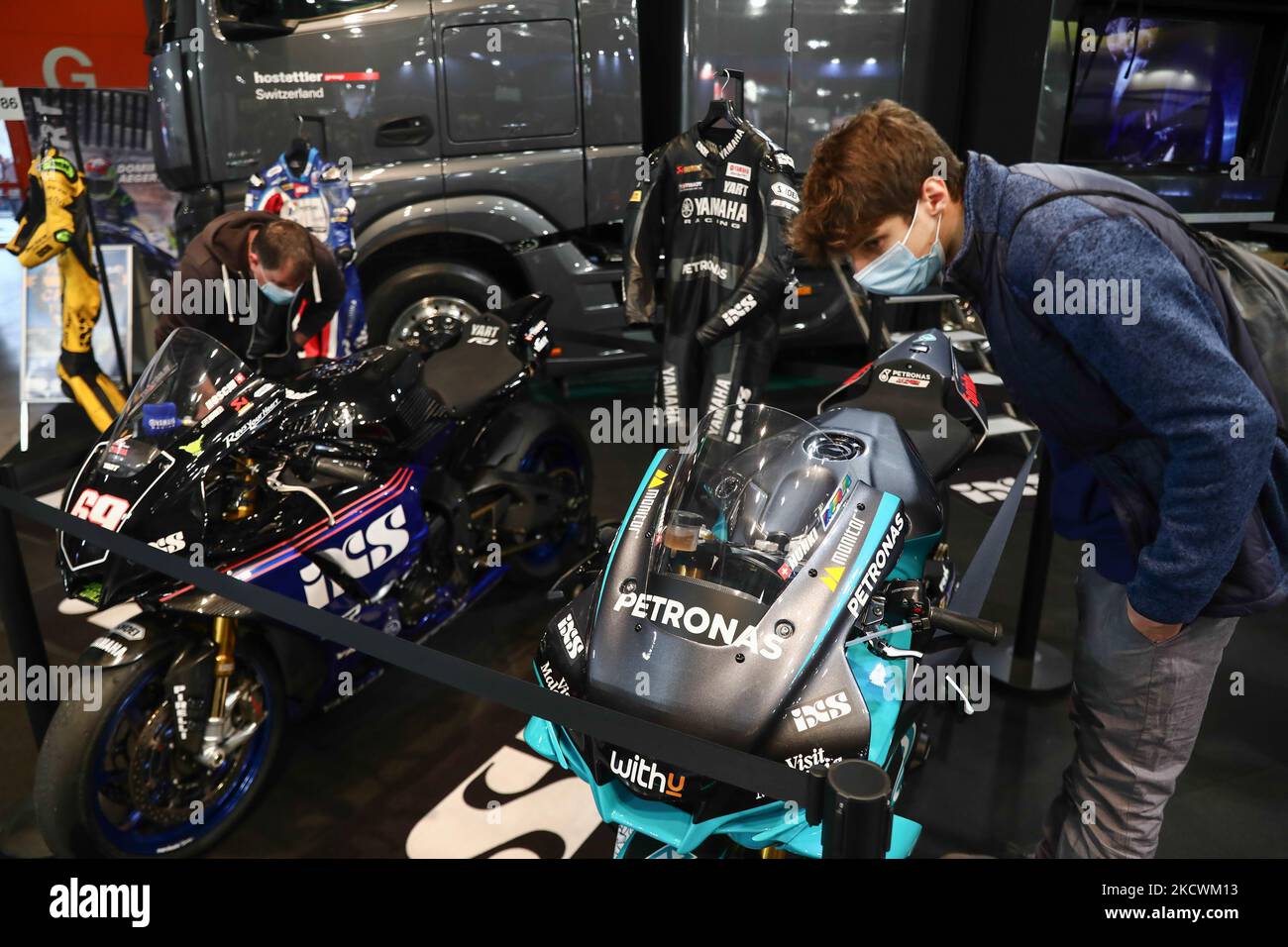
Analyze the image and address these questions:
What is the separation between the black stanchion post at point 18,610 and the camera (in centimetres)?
191

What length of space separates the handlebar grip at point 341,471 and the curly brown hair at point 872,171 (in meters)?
1.44

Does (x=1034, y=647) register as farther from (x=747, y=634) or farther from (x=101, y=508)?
(x=101, y=508)

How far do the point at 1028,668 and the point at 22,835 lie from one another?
9.37ft

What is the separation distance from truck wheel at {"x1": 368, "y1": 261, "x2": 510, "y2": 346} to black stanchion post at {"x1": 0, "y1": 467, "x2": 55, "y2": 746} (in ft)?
10.0

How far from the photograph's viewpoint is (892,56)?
4.83 m

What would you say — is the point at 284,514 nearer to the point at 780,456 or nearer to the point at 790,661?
the point at 780,456

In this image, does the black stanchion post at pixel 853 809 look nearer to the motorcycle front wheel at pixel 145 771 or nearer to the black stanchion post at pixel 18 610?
the motorcycle front wheel at pixel 145 771

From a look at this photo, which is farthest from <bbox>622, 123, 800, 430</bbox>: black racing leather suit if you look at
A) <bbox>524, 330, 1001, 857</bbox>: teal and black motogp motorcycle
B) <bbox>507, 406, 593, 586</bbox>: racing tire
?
<bbox>524, 330, 1001, 857</bbox>: teal and black motogp motorcycle

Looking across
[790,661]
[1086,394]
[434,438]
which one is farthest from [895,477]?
[434,438]

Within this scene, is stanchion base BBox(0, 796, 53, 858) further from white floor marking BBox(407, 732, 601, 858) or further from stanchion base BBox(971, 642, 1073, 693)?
stanchion base BBox(971, 642, 1073, 693)

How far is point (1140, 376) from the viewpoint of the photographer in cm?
119

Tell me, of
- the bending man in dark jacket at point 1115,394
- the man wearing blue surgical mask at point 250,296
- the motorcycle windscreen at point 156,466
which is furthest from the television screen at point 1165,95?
the motorcycle windscreen at point 156,466

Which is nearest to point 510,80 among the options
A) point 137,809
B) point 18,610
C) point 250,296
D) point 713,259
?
point 713,259

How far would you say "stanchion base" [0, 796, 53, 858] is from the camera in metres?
2.07
